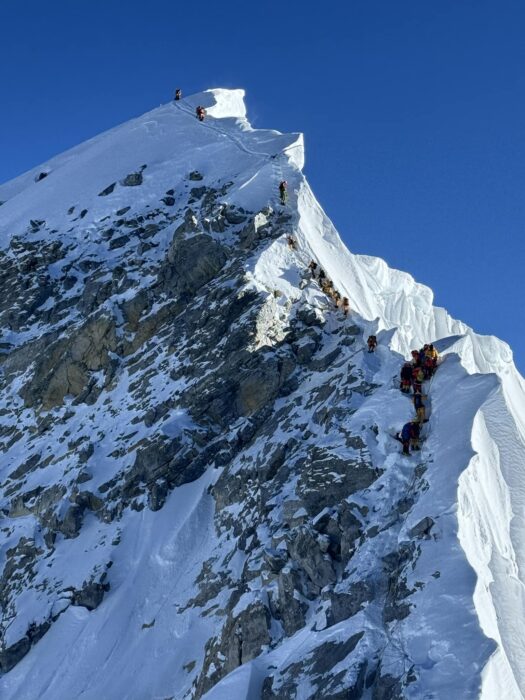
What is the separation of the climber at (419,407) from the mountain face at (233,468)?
1.42ft

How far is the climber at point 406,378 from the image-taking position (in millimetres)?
25312

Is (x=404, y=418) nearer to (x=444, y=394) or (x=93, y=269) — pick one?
(x=444, y=394)

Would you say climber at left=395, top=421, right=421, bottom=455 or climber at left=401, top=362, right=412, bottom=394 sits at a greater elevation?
climber at left=401, top=362, right=412, bottom=394

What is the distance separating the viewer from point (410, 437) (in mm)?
22828

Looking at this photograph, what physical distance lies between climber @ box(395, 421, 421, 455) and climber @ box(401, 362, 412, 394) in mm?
2372

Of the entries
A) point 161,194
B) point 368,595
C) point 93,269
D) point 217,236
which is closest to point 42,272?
point 93,269

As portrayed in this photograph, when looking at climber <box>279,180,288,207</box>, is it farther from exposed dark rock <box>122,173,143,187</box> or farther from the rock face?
exposed dark rock <box>122,173,143,187</box>

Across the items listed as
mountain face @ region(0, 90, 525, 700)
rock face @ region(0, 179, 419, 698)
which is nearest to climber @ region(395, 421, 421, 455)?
mountain face @ region(0, 90, 525, 700)

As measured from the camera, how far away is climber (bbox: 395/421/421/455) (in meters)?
22.8

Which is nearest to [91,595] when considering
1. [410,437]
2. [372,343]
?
[410,437]

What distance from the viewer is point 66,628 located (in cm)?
2589

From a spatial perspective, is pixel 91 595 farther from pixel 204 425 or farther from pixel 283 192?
pixel 283 192

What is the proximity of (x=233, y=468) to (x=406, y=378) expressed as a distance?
20.0ft

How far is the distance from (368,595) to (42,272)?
27.0m
